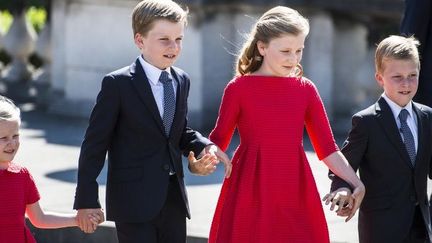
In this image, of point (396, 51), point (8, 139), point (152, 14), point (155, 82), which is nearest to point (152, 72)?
point (155, 82)

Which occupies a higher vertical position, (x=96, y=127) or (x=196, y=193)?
(x=96, y=127)

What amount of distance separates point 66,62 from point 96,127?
632 centimetres

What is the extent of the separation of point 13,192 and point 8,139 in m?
0.24

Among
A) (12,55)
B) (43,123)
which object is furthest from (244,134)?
(12,55)

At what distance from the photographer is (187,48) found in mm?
11047

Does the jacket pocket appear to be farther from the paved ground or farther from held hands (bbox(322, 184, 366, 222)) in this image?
the paved ground

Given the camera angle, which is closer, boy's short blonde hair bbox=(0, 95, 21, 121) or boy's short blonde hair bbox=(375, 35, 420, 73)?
boy's short blonde hair bbox=(0, 95, 21, 121)

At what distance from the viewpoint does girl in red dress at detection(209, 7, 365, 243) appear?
5742mm

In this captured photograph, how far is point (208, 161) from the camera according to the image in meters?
5.58

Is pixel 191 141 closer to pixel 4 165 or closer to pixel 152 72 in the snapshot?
pixel 152 72

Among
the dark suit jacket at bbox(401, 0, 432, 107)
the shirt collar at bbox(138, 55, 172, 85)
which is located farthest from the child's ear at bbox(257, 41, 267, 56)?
the dark suit jacket at bbox(401, 0, 432, 107)

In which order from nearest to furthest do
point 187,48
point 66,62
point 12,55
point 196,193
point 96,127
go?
point 96,127 < point 196,193 < point 187,48 < point 66,62 < point 12,55

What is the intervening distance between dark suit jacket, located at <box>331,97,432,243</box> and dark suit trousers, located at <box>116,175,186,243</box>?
2.30 ft

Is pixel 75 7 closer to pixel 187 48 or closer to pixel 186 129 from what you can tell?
pixel 187 48
